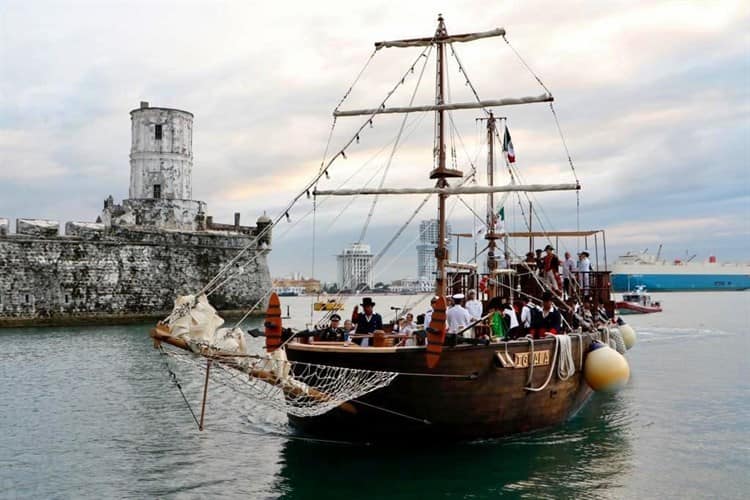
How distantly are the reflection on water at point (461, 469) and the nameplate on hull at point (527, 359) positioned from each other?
1491mm

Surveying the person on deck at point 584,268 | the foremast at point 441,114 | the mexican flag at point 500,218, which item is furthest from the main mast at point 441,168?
the mexican flag at point 500,218

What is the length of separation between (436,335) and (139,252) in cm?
3515

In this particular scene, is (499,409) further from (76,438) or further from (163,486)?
(76,438)

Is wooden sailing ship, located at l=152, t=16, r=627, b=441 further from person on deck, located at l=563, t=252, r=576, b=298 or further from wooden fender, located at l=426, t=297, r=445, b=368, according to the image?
person on deck, located at l=563, t=252, r=576, b=298

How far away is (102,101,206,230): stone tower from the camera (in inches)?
1841

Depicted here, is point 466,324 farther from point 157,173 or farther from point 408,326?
point 157,173

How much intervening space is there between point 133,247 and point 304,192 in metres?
32.0

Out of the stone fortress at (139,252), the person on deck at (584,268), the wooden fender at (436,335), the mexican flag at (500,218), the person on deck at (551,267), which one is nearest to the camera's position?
the wooden fender at (436,335)

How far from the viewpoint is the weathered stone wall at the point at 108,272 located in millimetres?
38500

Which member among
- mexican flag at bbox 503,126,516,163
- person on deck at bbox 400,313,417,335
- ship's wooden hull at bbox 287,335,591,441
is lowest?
ship's wooden hull at bbox 287,335,591,441

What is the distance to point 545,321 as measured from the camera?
45.9ft

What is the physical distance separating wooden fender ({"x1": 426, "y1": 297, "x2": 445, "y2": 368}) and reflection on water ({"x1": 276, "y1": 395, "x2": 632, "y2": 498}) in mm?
1757

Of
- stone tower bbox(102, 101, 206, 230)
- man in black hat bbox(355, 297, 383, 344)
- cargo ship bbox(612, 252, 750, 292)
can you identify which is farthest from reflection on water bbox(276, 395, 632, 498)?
cargo ship bbox(612, 252, 750, 292)

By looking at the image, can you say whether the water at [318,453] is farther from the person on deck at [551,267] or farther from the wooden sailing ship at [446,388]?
the person on deck at [551,267]
